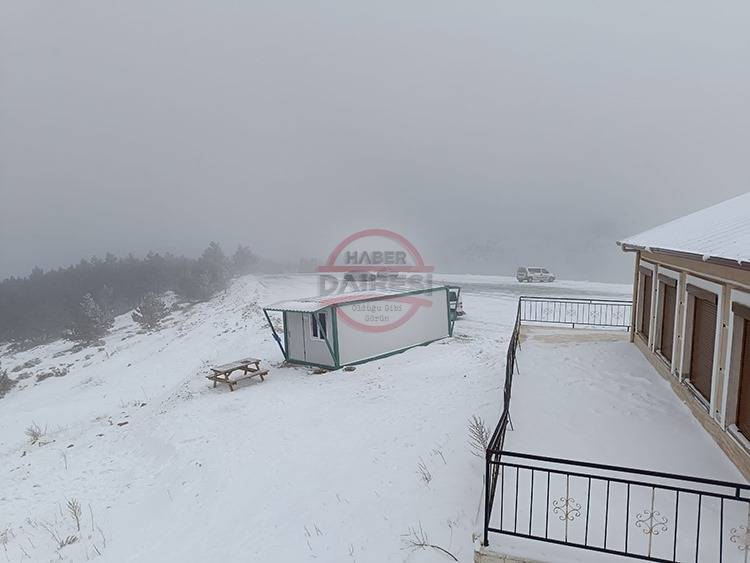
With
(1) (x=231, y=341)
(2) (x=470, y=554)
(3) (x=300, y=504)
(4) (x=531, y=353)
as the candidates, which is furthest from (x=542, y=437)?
(1) (x=231, y=341)

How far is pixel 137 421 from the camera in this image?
14195mm

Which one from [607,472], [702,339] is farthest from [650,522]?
[702,339]

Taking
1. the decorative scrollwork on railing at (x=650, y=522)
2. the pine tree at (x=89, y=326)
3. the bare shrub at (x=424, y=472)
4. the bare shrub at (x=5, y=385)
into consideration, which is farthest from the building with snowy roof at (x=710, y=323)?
the pine tree at (x=89, y=326)

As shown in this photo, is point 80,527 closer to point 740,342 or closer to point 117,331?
point 740,342

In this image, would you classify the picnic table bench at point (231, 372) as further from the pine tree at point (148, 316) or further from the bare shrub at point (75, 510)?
the pine tree at point (148, 316)

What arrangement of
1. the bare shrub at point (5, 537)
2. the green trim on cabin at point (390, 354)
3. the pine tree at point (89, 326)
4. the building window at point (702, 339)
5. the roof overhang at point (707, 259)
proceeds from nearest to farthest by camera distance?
the roof overhang at point (707, 259) < the building window at point (702, 339) < the bare shrub at point (5, 537) < the green trim on cabin at point (390, 354) < the pine tree at point (89, 326)

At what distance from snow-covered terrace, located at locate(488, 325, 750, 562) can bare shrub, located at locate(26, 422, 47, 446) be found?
15.1 m

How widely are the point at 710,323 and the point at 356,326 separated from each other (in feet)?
38.6

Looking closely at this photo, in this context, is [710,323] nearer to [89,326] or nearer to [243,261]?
[89,326]

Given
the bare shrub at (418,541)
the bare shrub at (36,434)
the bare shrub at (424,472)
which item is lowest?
the bare shrub at (36,434)

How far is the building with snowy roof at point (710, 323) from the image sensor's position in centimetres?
586

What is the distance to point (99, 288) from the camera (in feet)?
309

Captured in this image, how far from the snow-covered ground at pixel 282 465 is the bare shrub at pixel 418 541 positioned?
6cm

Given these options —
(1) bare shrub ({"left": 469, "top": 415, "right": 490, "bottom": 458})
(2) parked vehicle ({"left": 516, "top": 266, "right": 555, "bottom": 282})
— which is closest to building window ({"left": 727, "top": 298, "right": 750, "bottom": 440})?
(1) bare shrub ({"left": 469, "top": 415, "right": 490, "bottom": 458})
